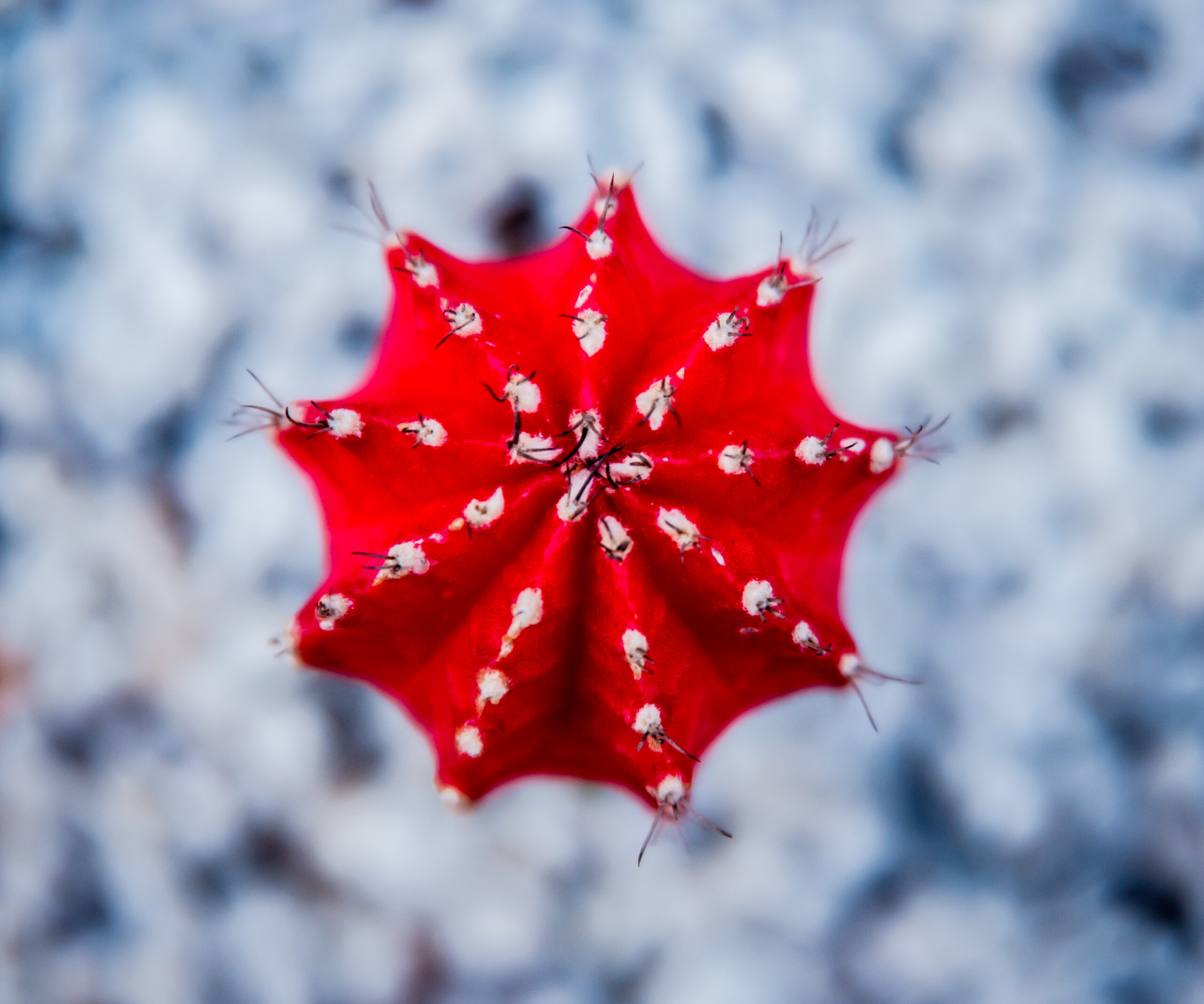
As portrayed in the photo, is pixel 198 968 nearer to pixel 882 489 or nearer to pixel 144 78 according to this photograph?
pixel 882 489

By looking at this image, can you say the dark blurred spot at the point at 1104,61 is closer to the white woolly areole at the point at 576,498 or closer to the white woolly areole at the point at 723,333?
the white woolly areole at the point at 723,333

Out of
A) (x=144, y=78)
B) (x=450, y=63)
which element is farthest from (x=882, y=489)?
(x=144, y=78)

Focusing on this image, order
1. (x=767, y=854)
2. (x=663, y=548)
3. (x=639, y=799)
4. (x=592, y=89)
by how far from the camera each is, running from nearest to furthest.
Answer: (x=663, y=548), (x=639, y=799), (x=767, y=854), (x=592, y=89)

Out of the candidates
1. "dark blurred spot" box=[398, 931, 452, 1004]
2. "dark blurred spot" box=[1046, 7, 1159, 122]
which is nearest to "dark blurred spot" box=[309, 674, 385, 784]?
"dark blurred spot" box=[398, 931, 452, 1004]

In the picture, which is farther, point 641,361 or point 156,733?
point 156,733

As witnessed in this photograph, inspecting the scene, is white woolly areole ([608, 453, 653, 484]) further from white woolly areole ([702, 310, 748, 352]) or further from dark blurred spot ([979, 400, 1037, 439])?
dark blurred spot ([979, 400, 1037, 439])

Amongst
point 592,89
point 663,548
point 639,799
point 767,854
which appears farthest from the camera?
point 592,89

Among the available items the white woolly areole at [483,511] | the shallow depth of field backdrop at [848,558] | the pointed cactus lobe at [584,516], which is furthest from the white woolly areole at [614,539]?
the shallow depth of field backdrop at [848,558]
